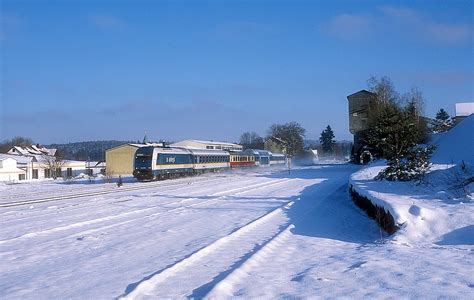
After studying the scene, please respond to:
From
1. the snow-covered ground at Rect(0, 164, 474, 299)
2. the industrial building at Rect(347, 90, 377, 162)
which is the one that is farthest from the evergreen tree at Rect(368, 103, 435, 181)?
the industrial building at Rect(347, 90, 377, 162)

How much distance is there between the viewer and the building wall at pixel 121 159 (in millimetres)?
71981

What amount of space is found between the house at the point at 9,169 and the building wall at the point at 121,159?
1271cm

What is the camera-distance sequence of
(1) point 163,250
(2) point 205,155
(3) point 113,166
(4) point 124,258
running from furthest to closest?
1. (3) point 113,166
2. (2) point 205,155
3. (1) point 163,250
4. (4) point 124,258

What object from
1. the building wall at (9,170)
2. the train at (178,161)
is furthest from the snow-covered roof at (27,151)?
the train at (178,161)

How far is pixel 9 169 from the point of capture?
68312 mm

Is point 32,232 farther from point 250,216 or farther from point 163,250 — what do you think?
point 250,216

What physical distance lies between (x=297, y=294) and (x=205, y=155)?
4730 cm

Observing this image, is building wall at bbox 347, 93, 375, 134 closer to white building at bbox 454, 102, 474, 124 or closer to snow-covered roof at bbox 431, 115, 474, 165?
white building at bbox 454, 102, 474, 124

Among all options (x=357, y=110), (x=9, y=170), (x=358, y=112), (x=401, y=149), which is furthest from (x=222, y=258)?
(x=357, y=110)

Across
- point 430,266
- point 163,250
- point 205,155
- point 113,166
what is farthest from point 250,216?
point 113,166

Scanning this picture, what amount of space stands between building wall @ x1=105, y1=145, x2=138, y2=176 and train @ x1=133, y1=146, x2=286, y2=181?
17211 millimetres

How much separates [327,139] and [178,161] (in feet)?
375

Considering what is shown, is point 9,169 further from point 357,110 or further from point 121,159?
point 357,110

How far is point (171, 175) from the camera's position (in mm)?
45031
